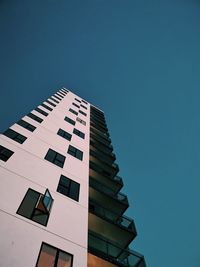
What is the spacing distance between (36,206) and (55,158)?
5184mm

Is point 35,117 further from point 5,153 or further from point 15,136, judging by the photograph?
point 5,153

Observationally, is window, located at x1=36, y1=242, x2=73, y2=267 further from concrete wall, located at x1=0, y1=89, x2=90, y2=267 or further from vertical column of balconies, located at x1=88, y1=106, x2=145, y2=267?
vertical column of balconies, located at x1=88, y1=106, x2=145, y2=267

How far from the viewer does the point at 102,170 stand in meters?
19.6

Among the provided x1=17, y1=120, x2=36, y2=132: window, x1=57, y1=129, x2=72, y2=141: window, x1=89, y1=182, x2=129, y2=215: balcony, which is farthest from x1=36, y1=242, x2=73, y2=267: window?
x1=57, y1=129, x2=72, y2=141: window

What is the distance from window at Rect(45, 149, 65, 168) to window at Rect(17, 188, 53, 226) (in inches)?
144

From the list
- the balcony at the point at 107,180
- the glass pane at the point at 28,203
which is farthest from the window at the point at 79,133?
the glass pane at the point at 28,203

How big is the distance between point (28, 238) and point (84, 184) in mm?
6099

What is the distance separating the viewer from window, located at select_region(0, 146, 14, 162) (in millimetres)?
12694

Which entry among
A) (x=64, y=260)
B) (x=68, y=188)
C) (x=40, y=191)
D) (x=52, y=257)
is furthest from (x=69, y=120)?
(x=52, y=257)

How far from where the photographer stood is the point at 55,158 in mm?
15453

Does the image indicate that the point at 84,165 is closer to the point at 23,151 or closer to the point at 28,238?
the point at 23,151

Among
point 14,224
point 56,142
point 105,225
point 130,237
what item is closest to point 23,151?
point 56,142

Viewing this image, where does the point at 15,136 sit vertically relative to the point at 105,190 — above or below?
above

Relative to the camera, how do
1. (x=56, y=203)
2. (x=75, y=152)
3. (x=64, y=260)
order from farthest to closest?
1. (x=75, y=152)
2. (x=56, y=203)
3. (x=64, y=260)
